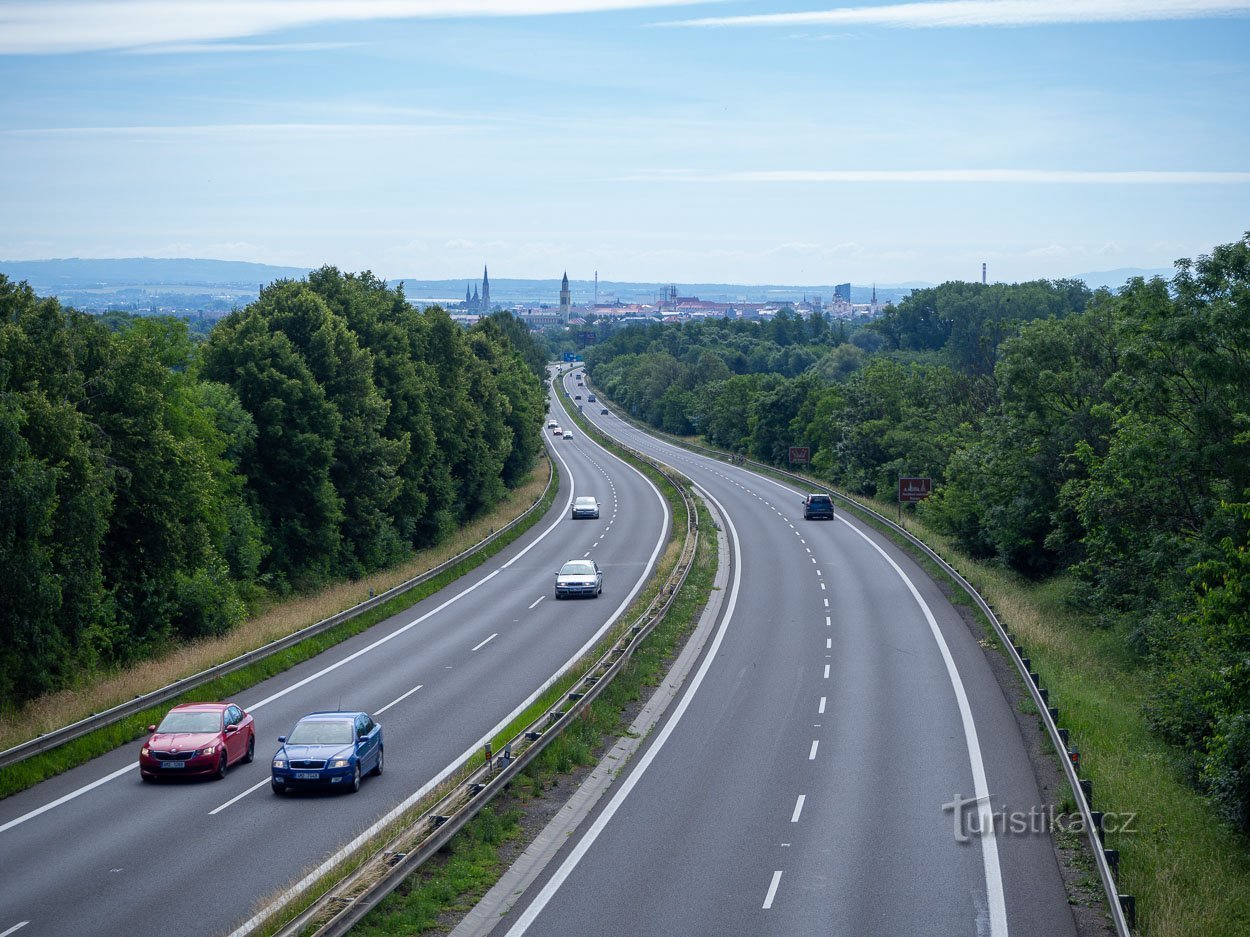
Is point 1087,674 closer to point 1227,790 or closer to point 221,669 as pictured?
point 1227,790

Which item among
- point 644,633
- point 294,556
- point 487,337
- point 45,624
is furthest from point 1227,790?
point 487,337

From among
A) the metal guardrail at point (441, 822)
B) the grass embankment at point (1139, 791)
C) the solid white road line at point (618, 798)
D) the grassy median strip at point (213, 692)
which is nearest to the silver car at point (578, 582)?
the grassy median strip at point (213, 692)

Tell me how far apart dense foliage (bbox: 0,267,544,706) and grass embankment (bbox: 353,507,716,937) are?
13.4m

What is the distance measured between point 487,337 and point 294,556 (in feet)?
138

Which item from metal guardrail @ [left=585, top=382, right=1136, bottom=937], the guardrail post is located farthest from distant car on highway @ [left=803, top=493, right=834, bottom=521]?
the guardrail post

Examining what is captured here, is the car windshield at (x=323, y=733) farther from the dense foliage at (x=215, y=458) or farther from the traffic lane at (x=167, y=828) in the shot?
the dense foliage at (x=215, y=458)

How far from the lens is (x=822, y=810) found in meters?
20.4

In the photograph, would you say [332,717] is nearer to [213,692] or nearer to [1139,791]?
[213,692]

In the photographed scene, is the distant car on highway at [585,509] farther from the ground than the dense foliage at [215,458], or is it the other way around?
the dense foliage at [215,458]

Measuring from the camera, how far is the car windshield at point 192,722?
902 inches

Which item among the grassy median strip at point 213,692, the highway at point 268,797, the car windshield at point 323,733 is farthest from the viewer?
the grassy median strip at point 213,692

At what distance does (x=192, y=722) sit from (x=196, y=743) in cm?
66

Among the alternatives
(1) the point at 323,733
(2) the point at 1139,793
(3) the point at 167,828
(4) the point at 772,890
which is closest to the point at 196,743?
(1) the point at 323,733
